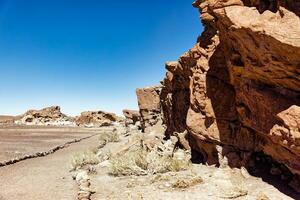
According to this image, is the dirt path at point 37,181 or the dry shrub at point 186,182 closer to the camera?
the dry shrub at point 186,182

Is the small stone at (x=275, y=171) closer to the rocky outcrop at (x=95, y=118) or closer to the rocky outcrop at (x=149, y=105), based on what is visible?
the rocky outcrop at (x=149, y=105)

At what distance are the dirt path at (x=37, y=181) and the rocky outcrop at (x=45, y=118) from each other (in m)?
65.8

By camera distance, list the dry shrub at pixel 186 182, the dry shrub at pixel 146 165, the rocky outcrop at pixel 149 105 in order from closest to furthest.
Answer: the dry shrub at pixel 186 182, the dry shrub at pixel 146 165, the rocky outcrop at pixel 149 105

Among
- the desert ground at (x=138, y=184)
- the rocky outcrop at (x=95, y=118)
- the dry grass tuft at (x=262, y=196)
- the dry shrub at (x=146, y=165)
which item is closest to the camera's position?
the dry grass tuft at (x=262, y=196)

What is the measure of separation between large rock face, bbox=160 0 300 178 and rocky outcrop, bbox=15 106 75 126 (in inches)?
2956

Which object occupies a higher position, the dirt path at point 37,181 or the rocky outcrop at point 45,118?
the rocky outcrop at point 45,118

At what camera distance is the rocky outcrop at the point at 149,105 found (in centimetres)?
3372

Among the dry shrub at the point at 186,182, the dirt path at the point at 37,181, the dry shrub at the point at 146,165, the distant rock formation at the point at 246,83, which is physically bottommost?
the dirt path at the point at 37,181

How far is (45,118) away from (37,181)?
7707cm

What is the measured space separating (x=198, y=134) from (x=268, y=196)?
512 cm

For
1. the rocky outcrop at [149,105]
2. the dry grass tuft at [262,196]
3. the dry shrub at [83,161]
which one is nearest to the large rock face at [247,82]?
the dry grass tuft at [262,196]

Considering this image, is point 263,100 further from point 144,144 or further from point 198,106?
point 144,144

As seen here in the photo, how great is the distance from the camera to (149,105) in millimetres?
34688

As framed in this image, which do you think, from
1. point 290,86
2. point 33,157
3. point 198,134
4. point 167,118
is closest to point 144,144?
point 167,118
